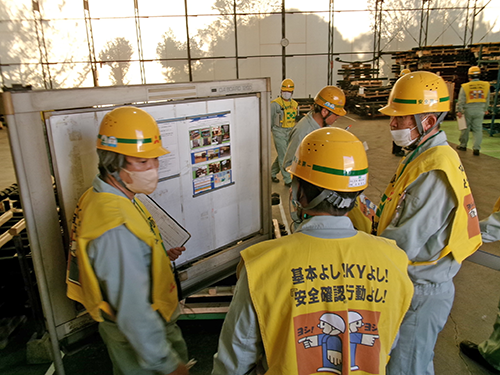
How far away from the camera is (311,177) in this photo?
5.26ft

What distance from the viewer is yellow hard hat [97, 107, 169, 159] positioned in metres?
1.79

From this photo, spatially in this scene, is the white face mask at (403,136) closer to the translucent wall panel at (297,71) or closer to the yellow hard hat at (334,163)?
the yellow hard hat at (334,163)

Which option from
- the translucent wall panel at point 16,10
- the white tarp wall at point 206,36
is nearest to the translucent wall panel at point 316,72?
Answer: the white tarp wall at point 206,36

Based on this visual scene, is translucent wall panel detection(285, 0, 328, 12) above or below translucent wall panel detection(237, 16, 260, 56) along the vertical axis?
above

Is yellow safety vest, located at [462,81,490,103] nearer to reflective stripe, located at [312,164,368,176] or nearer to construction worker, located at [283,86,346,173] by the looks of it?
construction worker, located at [283,86,346,173]

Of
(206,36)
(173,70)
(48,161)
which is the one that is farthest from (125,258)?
(206,36)

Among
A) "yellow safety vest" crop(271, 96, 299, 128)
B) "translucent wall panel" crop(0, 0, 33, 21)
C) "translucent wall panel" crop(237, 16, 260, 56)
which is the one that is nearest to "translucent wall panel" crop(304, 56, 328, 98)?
"translucent wall panel" crop(237, 16, 260, 56)

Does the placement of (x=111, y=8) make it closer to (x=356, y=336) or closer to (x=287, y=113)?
(x=287, y=113)

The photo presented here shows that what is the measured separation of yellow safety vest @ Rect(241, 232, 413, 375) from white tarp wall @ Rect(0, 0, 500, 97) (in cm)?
1666

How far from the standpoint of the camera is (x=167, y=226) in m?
2.54

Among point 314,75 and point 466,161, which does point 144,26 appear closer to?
point 314,75

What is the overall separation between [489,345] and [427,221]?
68.3 inches

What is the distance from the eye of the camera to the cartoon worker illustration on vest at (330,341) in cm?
141

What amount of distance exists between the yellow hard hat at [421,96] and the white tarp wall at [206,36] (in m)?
15.6
